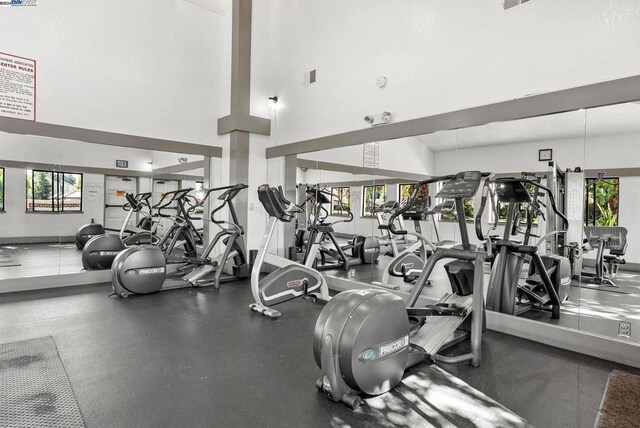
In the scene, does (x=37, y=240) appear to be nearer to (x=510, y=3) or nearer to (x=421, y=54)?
(x=421, y=54)

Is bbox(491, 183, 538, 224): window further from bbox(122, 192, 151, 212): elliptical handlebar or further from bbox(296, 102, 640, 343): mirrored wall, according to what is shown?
bbox(122, 192, 151, 212): elliptical handlebar

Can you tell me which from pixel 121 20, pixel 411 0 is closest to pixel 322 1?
pixel 411 0

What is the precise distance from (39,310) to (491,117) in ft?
19.2

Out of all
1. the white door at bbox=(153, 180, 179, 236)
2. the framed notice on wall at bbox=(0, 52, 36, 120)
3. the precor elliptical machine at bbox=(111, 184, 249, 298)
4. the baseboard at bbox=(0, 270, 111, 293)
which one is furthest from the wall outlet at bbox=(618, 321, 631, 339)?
the framed notice on wall at bbox=(0, 52, 36, 120)

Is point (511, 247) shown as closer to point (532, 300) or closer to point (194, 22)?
point (532, 300)

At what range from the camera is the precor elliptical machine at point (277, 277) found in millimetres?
4352

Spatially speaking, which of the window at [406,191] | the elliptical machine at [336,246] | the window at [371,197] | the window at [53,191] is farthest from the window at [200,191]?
the window at [406,191]

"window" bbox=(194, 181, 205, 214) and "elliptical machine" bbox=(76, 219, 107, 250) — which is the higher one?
"window" bbox=(194, 181, 205, 214)

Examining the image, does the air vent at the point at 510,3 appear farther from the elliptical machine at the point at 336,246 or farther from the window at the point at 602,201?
the elliptical machine at the point at 336,246

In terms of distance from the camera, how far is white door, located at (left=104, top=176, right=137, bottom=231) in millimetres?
6402

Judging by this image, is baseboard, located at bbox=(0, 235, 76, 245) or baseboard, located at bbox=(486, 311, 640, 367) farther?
baseboard, located at bbox=(0, 235, 76, 245)

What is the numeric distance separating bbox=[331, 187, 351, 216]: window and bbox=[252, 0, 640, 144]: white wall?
99 centimetres

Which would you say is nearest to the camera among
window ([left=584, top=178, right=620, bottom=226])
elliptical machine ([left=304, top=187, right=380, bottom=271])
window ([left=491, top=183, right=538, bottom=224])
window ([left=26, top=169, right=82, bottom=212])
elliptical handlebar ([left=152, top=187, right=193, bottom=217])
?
window ([left=584, top=178, right=620, bottom=226])

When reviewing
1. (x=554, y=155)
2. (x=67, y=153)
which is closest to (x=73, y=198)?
(x=67, y=153)
